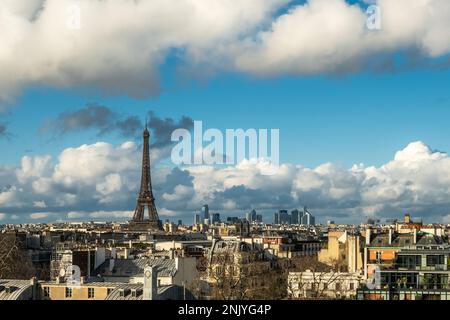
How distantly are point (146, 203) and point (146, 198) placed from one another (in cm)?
81

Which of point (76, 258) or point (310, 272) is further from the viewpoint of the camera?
point (76, 258)

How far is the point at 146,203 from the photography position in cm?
12094

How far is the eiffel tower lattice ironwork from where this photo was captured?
11550 centimetres

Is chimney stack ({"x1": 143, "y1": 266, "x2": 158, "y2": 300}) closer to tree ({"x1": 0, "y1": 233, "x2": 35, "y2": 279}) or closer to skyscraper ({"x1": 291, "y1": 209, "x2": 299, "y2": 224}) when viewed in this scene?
tree ({"x1": 0, "y1": 233, "x2": 35, "y2": 279})

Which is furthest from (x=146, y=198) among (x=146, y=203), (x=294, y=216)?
(x=294, y=216)

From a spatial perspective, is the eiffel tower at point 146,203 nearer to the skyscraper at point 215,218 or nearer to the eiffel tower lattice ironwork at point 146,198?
the eiffel tower lattice ironwork at point 146,198

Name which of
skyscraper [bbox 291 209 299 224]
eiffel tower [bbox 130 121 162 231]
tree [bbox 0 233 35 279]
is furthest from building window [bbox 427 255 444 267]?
skyscraper [bbox 291 209 299 224]

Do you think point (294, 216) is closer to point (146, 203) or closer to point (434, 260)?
point (146, 203)

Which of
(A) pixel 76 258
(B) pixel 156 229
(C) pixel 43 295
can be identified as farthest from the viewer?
(B) pixel 156 229

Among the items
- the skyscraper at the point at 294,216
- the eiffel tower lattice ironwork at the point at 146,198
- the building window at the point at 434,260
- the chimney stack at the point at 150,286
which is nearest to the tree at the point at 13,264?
the chimney stack at the point at 150,286

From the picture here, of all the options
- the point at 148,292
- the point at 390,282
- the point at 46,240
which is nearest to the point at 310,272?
the point at 390,282

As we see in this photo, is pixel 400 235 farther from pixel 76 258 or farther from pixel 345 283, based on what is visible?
pixel 76 258
